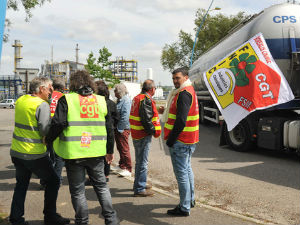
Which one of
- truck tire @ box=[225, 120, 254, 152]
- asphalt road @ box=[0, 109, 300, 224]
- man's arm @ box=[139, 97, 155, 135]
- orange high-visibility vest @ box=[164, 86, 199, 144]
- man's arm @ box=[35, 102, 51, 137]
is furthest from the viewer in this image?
truck tire @ box=[225, 120, 254, 152]

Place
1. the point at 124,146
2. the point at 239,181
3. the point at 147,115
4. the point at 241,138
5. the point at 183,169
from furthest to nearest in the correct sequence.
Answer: the point at 241,138 → the point at 124,146 → the point at 239,181 → the point at 147,115 → the point at 183,169

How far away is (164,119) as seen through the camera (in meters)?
4.38

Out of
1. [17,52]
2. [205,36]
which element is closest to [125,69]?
[17,52]

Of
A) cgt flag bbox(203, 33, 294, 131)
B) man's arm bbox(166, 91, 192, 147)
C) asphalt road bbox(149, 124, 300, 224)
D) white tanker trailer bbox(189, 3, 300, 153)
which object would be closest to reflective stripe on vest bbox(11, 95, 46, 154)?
man's arm bbox(166, 91, 192, 147)

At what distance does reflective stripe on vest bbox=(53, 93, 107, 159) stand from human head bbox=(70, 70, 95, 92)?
12 centimetres

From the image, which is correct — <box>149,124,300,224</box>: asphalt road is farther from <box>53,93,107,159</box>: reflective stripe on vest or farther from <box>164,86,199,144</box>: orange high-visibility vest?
<box>53,93,107,159</box>: reflective stripe on vest

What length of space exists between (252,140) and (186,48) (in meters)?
26.9

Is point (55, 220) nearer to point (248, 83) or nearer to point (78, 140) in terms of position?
point (78, 140)

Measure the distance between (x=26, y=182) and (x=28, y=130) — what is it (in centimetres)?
63

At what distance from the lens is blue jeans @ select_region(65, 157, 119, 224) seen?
3357mm

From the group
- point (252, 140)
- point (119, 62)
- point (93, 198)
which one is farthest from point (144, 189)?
point (119, 62)

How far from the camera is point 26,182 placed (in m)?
3.70

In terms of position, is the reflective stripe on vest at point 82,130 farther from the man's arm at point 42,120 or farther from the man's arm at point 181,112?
the man's arm at point 181,112

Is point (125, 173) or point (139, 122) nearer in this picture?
point (139, 122)
